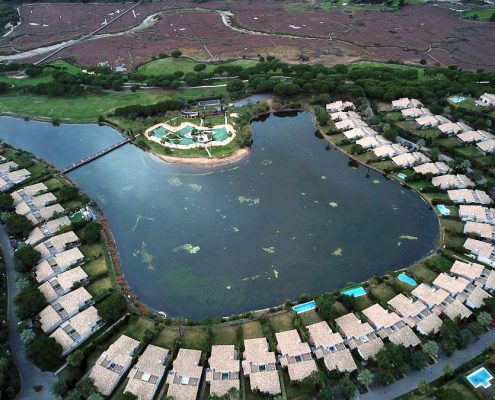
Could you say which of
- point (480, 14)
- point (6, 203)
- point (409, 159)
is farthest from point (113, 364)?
point (480, 14)

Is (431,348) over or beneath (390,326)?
over

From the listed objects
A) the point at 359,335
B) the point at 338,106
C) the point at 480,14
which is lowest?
the point at 359,335

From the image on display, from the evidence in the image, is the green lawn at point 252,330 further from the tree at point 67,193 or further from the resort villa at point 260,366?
the tree at point 67,193

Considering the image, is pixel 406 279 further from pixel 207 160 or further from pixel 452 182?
pixel 207 160

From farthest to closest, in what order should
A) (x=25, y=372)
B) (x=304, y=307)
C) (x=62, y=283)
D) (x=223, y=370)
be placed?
(x=62, y=283), (x=304, y=307), (x=25, y=372), (x=223, y=370)

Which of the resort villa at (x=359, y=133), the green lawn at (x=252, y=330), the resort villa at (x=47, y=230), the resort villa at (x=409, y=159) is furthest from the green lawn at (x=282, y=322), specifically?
the resort villa at (x=359, y=133)

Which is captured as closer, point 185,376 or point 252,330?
point 185,376
